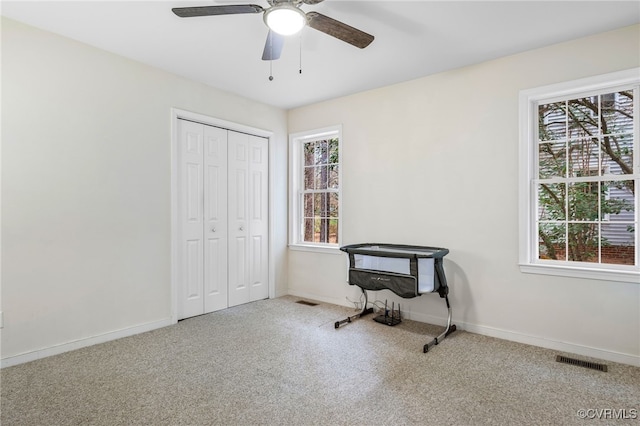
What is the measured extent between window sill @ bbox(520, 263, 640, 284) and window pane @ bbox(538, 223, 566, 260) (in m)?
0.18

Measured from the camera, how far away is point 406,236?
387 cm

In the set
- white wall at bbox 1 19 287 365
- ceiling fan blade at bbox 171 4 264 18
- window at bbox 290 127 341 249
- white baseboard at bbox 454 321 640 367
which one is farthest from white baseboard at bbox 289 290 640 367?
ceiling fan blade at bbox 171 4 264 18

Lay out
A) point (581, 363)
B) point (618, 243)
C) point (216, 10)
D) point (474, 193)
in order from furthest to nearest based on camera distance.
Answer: point (474, 193), point (618, 243), point (581, 363), point (216, 10)

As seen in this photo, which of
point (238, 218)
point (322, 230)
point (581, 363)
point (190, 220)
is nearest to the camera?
point (581, 363)

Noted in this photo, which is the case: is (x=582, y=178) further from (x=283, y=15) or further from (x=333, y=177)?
(x=283, y=15)

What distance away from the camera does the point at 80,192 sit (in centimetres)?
299

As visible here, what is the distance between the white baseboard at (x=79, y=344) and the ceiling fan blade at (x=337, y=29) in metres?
3.00

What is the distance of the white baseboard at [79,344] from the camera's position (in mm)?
2664

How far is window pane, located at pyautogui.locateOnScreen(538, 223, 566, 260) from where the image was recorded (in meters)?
3.12

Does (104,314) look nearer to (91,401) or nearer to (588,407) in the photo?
(91,401)

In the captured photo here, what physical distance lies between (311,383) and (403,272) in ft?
4.09

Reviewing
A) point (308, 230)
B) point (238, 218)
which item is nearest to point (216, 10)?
point (238, 218)

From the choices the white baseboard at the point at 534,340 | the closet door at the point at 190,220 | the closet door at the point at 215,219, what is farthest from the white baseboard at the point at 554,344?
the closet door at the point at 190,220

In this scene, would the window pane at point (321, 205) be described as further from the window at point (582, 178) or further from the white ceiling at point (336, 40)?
the window at point (582, 178)
